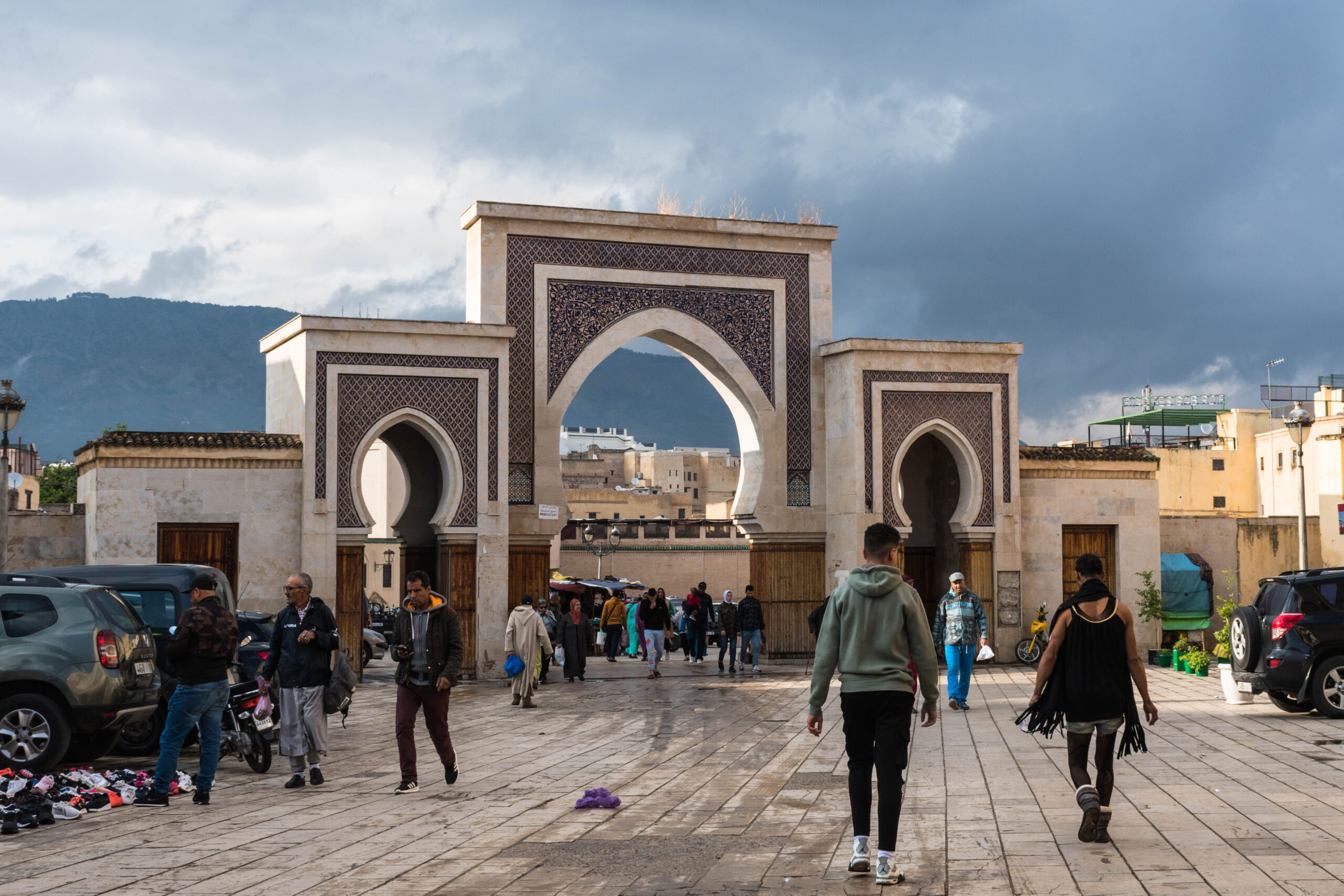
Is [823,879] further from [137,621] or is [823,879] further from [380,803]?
[137,621]

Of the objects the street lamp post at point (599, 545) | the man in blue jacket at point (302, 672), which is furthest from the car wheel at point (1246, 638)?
the street lamp post at point (599, 545)

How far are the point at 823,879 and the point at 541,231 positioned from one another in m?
17.8

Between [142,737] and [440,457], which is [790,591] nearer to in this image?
[440,457]

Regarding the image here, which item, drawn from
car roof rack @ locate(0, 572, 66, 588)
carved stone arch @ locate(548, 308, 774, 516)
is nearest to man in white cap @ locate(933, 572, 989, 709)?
carved stone arch @ locate(548, 308, 774, 516)

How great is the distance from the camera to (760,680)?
68.2ft

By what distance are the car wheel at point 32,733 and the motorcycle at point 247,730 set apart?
119 cm

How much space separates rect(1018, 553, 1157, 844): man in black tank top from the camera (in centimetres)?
751

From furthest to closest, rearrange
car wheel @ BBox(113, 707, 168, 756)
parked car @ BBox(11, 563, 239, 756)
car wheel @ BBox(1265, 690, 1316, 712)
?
car wheel @ BBox(1265, 690, 1316, 712), parked car @ BBox(11, 563, 239, 756), car wheel @ BBox(113, 707, 168, 756)

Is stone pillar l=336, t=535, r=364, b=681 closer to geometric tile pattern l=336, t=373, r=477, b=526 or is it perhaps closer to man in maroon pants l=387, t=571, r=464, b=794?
geometric tile pattern l=336, t=373, r=477, b=526

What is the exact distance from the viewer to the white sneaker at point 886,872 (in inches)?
253

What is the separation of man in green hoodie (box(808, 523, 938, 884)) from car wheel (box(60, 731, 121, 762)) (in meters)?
6.74

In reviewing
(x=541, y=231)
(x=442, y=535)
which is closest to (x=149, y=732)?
(x=442, y=535)

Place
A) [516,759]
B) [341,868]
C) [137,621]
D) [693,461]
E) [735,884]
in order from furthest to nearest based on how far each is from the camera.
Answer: [693,461], [516,759], [137,621], [341,868], [735,884]

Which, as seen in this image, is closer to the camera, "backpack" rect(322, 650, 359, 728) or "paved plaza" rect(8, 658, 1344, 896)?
"paved plaza" rect(8, 658, 1344, 896)
